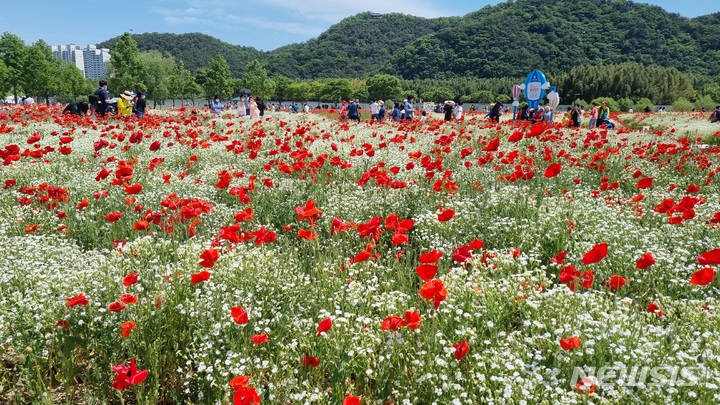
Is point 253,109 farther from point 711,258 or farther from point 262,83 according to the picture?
point 262,83

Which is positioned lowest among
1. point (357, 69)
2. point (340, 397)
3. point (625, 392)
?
point (340, 397)

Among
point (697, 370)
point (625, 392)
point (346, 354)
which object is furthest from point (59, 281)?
point (697, 370)

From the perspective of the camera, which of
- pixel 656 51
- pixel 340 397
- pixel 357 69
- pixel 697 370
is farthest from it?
pixel 357 69

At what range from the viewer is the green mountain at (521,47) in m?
139

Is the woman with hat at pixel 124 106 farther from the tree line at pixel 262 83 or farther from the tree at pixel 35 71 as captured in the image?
the tree at pixel 35 71

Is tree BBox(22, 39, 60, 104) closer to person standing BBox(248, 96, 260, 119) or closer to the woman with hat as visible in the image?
person standing BBox(248, 96, 260, 119)

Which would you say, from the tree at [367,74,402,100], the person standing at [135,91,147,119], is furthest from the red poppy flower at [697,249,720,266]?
the tree at [367,74,402,100]

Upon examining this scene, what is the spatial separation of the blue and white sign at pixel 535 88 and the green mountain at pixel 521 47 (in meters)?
126

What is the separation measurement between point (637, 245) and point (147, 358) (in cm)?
396

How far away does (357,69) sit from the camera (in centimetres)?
18362

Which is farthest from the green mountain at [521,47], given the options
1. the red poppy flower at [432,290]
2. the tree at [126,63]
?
the red poppy flower at [432,290]

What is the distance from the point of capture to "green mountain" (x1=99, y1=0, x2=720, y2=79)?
139 m

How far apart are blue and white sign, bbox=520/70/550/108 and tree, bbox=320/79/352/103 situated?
317ft

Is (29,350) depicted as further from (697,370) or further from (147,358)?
(697,370)
